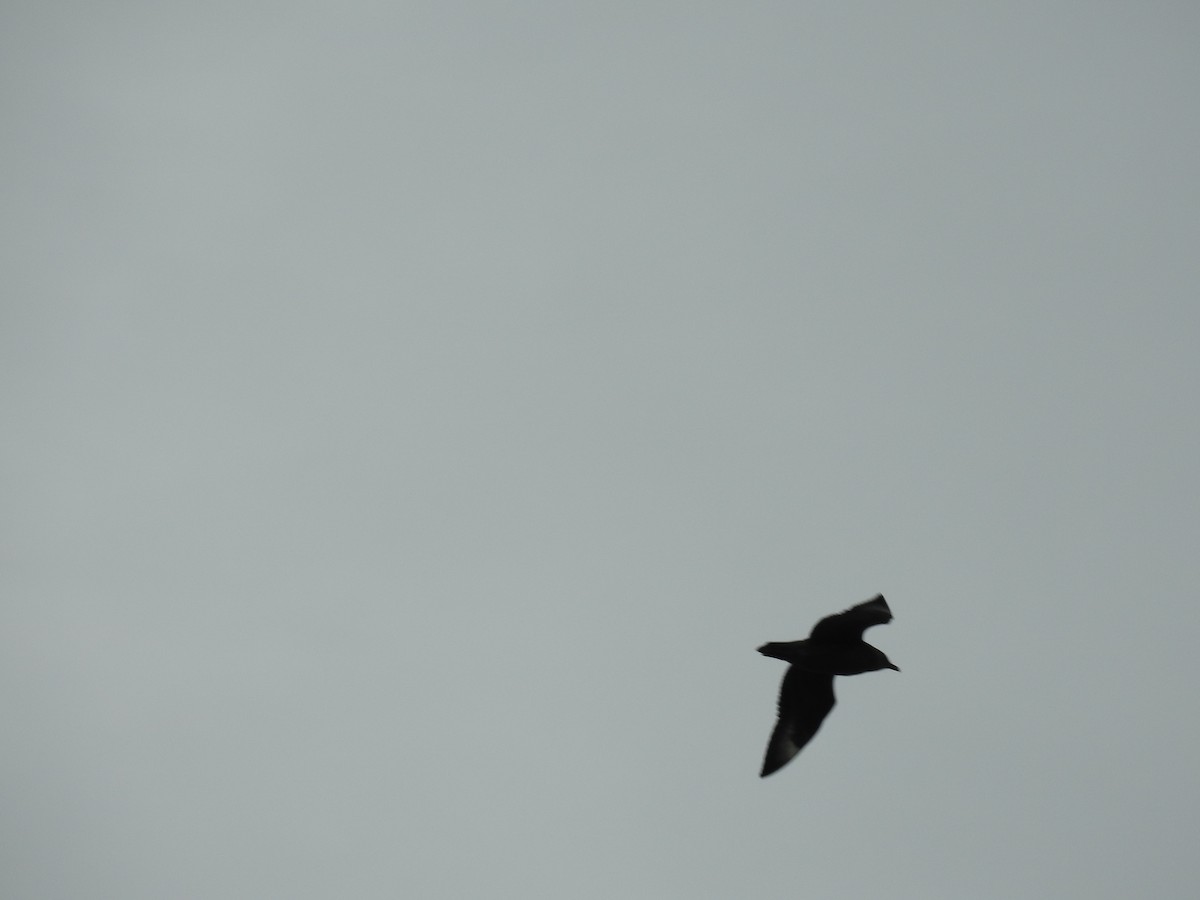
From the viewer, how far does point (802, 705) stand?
1499 centimetres

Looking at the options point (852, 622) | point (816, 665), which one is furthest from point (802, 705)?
point (852, 622)

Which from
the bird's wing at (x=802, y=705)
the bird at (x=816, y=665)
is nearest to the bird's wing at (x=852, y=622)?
the bird at (x=816, y=665)

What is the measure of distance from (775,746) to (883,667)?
7.40 feet

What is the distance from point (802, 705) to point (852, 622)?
2.09 meters

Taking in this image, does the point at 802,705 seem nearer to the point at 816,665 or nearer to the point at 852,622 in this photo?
the point at 816,665

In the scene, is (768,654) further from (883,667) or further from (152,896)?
(152,896)

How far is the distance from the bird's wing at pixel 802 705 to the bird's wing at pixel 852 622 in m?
1.26

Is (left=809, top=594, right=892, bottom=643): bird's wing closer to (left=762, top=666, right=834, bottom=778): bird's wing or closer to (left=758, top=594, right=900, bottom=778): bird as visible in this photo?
(left=758, top=594, right=900, bottom=778): bird

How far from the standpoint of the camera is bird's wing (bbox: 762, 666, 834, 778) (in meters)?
14.9

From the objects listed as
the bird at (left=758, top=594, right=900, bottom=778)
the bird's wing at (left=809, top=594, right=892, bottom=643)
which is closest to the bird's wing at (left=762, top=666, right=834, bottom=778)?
the bird at (left=758, top=594, right=900, bottom=778)

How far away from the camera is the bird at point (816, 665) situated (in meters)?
13.8

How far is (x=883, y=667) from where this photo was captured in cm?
1471

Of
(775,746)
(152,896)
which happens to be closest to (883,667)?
(775,746)

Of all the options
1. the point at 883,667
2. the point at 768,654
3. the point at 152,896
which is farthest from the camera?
the point at 152,896
